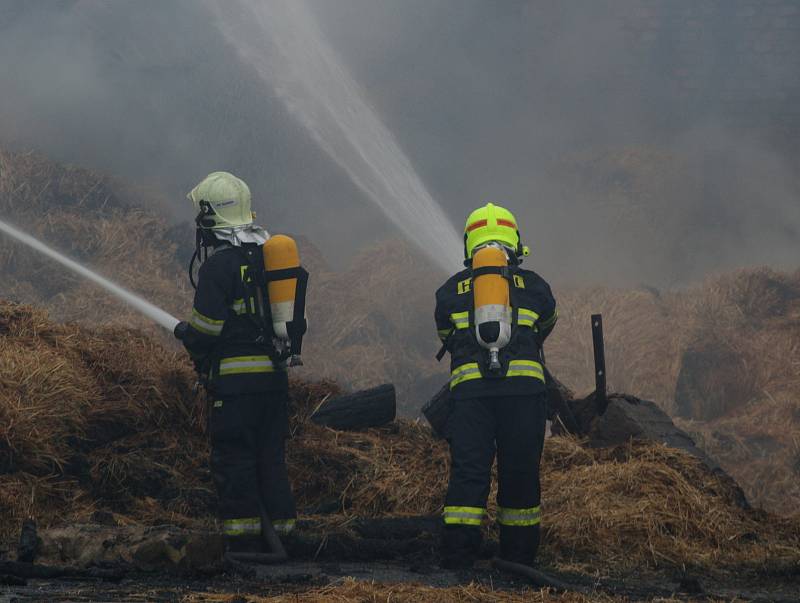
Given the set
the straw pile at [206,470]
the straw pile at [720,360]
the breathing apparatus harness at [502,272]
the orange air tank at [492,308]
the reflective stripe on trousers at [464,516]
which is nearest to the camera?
the reflective stripe on trousers at [464,516]

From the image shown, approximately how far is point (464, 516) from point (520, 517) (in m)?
0.29

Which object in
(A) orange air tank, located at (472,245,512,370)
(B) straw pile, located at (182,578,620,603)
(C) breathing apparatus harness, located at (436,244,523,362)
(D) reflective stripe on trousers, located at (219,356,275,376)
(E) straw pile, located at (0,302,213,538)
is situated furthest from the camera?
(E) straw pile, located at (0,302,213,538)

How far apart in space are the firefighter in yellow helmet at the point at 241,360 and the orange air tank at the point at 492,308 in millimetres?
917

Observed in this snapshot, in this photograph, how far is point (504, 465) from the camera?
18.0ft

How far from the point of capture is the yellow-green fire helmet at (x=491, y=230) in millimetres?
5809

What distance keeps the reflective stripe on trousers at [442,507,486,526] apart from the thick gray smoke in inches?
343

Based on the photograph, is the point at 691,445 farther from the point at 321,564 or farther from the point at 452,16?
the point at 452,16

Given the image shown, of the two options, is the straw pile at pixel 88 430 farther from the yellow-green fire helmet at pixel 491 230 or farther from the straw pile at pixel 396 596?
the yellow-green fire helmet at pixel 491 230

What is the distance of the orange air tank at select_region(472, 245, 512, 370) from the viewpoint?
5.44 metres

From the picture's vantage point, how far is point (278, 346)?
575cm

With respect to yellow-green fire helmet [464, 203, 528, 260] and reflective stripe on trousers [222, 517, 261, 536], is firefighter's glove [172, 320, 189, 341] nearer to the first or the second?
reflective stripe on trousers [222, 517, 261, 536]

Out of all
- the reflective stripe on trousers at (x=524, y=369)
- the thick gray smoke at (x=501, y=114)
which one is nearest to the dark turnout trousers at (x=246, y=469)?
the reflective stripe on trousers at (x=524, y=369)

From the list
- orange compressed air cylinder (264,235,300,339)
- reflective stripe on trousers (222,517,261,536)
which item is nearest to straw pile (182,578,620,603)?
reflective stripe on trousers (222,517,261,536)

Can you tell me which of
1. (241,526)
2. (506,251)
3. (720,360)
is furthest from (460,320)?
(720,360)
